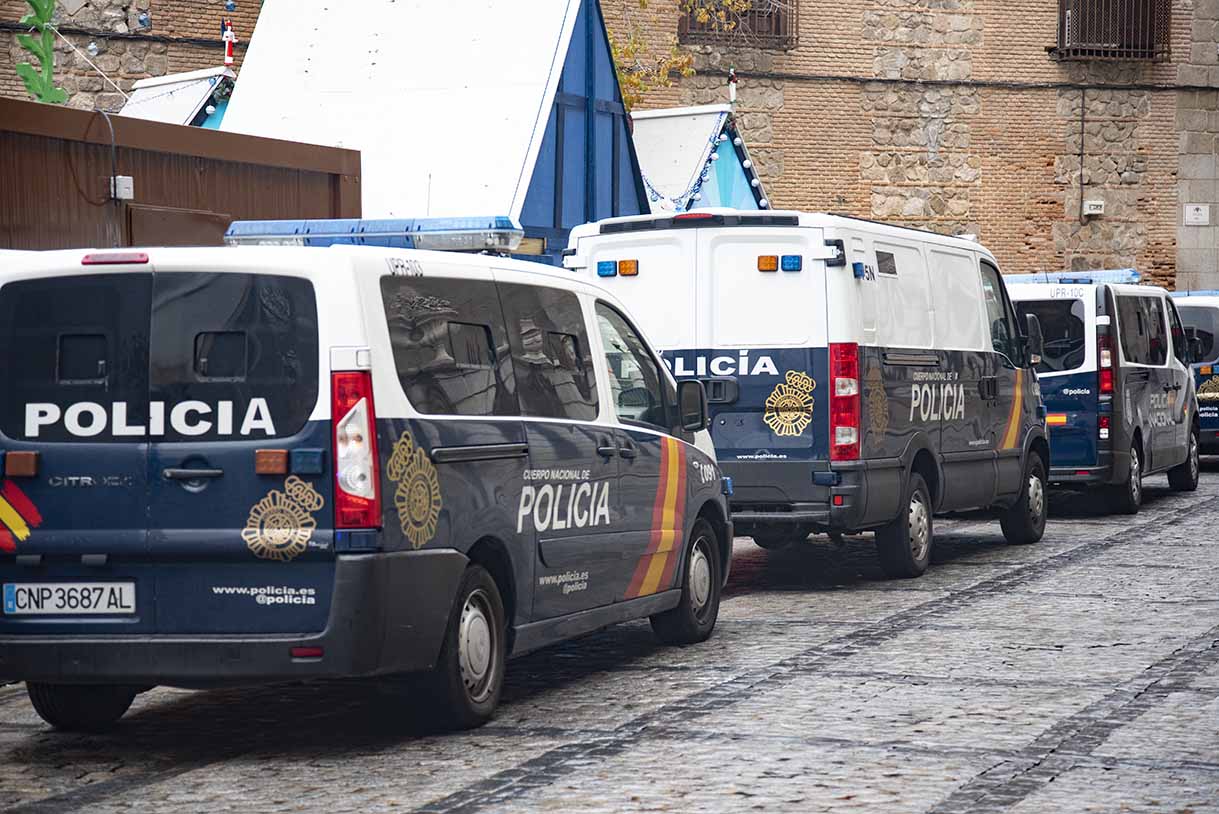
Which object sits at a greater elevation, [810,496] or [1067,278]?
[1067,278]

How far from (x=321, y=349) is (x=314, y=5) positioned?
12.8m

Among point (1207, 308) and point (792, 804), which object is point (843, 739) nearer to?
point (792, 804)

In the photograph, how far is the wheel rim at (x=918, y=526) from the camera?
12648 mm

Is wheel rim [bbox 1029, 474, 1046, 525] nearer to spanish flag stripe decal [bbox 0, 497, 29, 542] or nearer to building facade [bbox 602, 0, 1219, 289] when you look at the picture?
spanish flag stripe decal [bbox 0, 497, 29, 542]

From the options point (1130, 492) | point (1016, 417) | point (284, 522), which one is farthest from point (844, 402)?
point (1130, 492)

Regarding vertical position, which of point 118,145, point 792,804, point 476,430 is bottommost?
point 792,804

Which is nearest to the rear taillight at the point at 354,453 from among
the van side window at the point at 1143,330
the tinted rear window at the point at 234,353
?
the tinted rear window at the point at 234,353

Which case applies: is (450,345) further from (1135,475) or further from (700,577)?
(1135,475)

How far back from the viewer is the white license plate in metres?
6.79

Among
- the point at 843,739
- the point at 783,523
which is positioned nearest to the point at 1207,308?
the point at 783,523

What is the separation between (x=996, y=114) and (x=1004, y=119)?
0.18 meters

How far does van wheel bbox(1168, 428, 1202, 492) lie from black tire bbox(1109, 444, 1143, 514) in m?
2.91

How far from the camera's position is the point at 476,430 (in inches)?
289

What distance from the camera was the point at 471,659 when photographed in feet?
24.1
